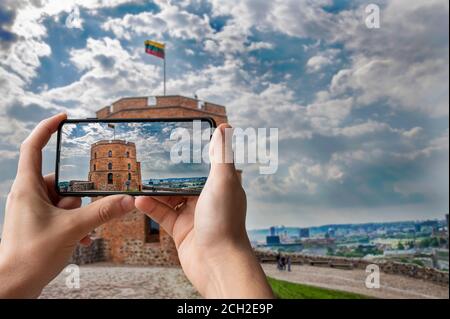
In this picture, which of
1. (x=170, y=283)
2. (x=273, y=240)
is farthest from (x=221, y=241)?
(x=273, y=240)

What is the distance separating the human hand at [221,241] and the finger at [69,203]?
27 centimetres

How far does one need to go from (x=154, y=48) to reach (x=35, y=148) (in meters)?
7.29

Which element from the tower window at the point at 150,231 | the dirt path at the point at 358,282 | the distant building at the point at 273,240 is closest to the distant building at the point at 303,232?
the distant building at the point at 273,240

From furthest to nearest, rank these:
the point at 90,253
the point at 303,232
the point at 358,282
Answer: the point at 303,232, the point at 358,282, the point at 90,253

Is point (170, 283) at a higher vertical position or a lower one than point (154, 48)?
lower

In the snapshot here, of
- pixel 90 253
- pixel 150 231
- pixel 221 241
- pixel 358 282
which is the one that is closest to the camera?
pixel 221 241

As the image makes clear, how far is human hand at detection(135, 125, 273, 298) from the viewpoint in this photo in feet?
1.97

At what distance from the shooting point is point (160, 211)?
875 millimetres

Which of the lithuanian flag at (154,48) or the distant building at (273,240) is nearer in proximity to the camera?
the lithuanian flag at (154,48)

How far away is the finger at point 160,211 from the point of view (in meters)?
0.86

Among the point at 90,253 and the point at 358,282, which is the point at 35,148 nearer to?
the point at 90,253

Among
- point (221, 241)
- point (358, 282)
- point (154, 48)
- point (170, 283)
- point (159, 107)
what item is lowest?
point (358, 282)

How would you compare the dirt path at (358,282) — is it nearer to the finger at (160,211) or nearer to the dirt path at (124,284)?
the dirt path at (124,284)
